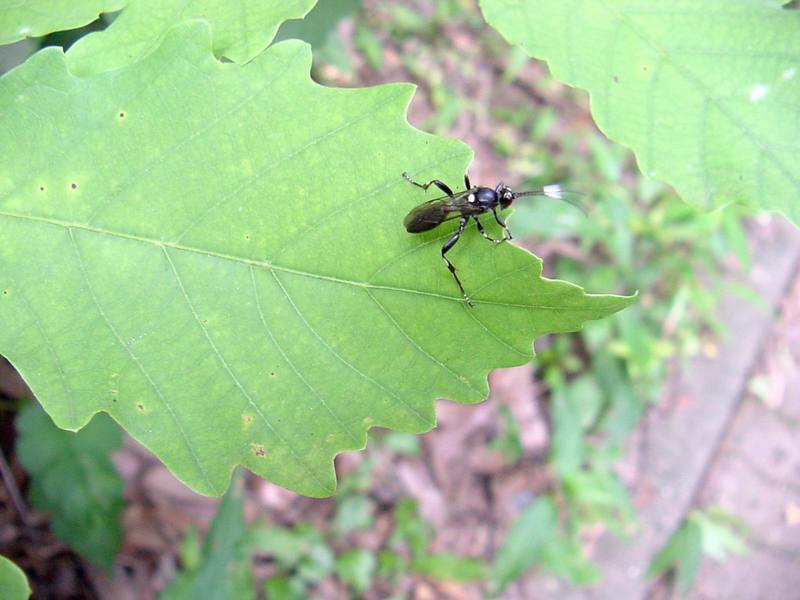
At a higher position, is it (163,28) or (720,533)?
(163,28)

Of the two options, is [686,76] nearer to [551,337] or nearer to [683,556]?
[551,337]

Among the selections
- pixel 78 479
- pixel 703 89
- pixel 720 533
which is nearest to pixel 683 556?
pixel 720 533

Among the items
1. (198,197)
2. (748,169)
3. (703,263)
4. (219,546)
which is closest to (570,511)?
(703,263)

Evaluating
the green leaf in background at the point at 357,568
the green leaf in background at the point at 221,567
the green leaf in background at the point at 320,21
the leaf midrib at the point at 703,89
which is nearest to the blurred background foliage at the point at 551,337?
the green leaf in background at the point at 357,568

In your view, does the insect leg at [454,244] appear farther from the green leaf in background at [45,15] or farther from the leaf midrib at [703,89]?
the green leaf in background at [45,15]

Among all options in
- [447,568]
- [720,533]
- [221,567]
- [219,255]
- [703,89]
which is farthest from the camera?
[720,533]

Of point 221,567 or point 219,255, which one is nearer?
point 219,255
